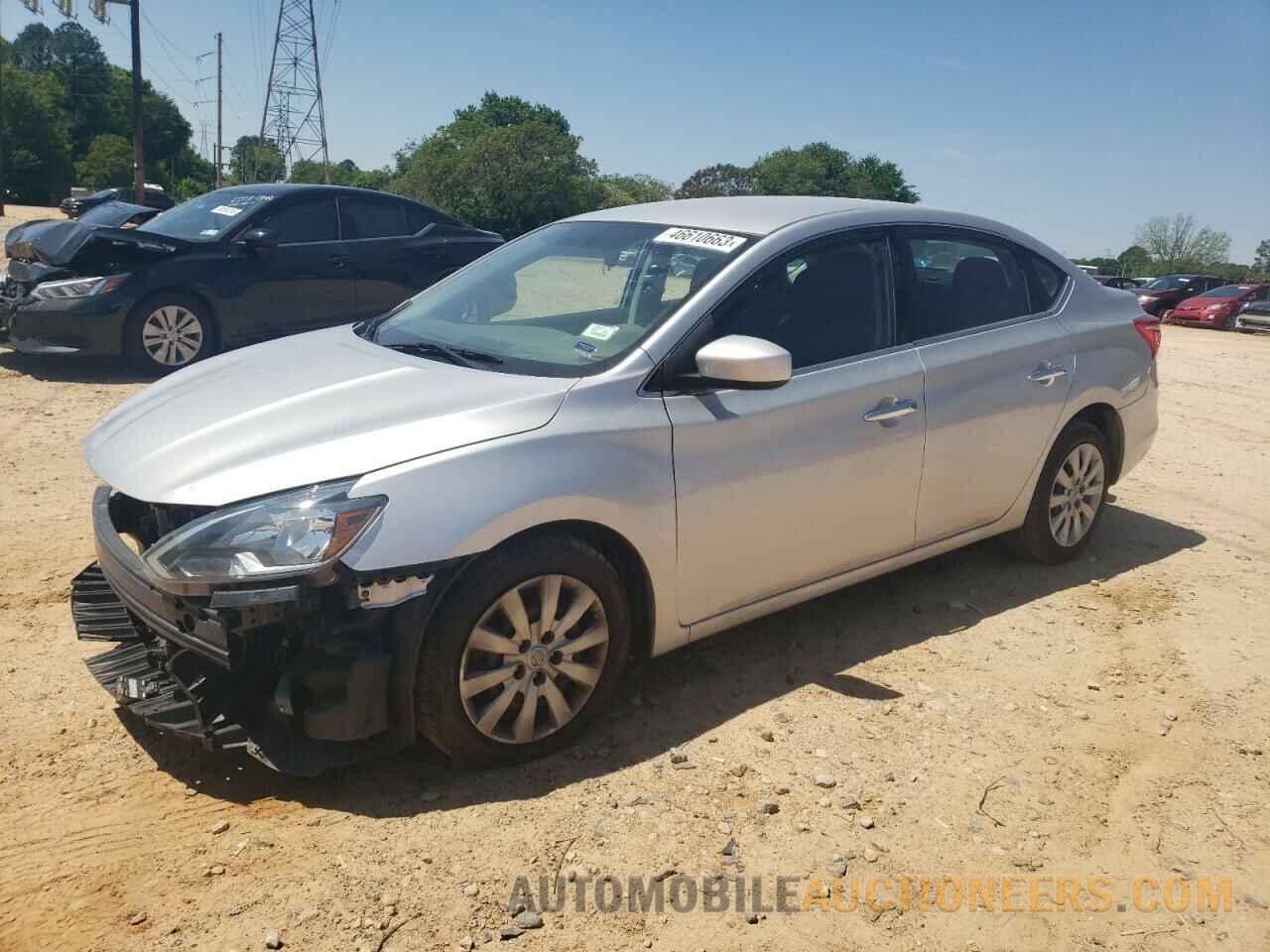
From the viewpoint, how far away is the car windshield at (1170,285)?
29.0 meters

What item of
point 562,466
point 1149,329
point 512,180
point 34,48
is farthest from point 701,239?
point 34,48

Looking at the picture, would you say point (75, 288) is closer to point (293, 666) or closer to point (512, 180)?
Result: point (293, 666)

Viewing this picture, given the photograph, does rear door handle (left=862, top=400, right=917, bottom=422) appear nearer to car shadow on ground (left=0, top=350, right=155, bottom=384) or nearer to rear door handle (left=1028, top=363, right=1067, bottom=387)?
rear door handle (left=1028, top=363, right=1067, bottom=387)

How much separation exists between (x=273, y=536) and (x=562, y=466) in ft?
2.73

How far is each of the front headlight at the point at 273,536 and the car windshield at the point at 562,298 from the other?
2.82ft

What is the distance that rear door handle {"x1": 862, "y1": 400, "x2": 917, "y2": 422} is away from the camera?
152 inches

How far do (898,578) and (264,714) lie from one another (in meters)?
3.10

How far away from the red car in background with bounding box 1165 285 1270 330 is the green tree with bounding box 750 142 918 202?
2249 inches

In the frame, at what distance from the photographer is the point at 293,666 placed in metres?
2.73

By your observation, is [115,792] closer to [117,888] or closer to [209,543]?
[117,888]

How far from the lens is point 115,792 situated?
3.00 m

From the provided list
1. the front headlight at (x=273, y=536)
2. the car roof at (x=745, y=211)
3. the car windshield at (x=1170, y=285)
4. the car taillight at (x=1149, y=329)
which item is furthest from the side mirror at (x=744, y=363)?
the car windshield at (x=1170, y=285)

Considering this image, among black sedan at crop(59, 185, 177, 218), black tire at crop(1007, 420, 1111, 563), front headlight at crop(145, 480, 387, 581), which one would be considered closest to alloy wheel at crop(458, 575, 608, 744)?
front headlight at crop(145, 480, 387, 581)

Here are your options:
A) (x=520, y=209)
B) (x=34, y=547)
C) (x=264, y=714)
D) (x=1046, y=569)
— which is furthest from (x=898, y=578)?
(x=520, y=209)
